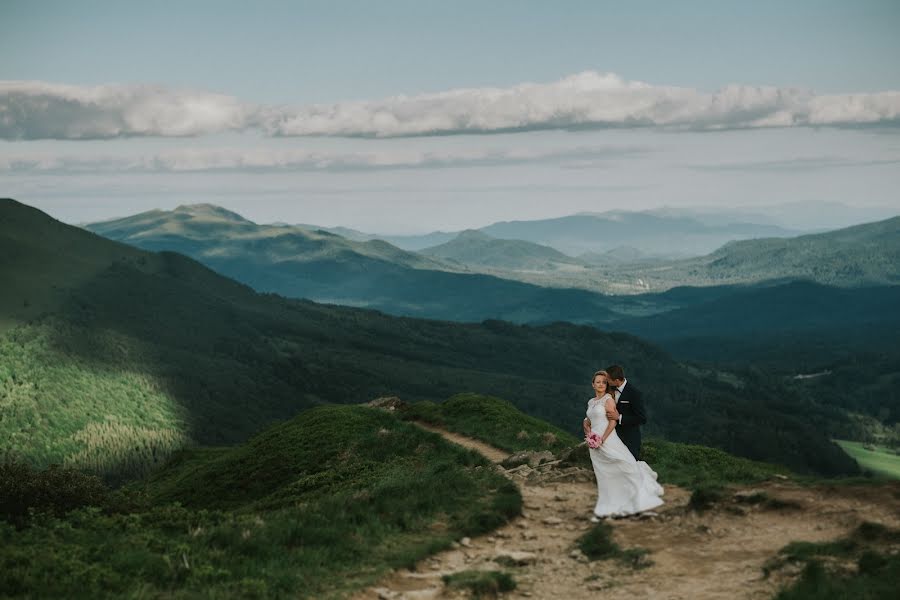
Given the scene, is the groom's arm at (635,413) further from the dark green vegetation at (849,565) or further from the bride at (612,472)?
the dark green vegetation at (849,565)

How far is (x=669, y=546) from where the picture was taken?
24.2 metres

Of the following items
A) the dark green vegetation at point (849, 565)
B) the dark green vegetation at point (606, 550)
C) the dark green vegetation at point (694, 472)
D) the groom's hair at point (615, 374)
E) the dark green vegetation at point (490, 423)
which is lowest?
Result: the dark green vegetation at point (490, 423)

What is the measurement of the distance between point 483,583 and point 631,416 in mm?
10426

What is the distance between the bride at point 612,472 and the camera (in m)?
27.7

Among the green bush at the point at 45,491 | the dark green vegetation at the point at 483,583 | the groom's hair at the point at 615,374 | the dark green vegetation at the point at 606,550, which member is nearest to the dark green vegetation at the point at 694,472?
the groom's hair at the point at 615,374

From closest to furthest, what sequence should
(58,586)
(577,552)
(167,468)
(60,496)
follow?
(58,586) → (577,552) → (60,496) → (167,468)

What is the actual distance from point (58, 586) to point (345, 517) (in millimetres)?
9187

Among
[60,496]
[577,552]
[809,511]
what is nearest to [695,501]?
[809,511]

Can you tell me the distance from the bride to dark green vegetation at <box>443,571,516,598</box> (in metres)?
7.14

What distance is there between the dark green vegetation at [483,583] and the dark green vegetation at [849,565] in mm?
6437

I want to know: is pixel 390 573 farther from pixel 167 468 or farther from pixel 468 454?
pixel 167 468

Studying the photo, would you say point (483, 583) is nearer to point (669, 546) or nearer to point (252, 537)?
point (669, 546)

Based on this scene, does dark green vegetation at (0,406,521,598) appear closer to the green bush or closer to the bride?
the green bush

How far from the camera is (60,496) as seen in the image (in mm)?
35344
